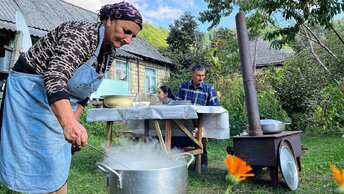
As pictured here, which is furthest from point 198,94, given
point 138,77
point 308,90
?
point 138,77

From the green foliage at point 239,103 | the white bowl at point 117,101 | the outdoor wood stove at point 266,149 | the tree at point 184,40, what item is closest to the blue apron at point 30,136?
the outdoor wood stove at point 266,149

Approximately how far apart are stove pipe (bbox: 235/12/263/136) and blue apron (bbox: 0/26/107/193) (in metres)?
2.56

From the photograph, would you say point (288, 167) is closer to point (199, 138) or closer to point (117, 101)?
point (199, 138)

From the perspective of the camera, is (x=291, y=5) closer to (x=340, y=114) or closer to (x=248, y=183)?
(x=248, y=183)

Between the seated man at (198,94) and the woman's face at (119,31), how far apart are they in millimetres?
3311

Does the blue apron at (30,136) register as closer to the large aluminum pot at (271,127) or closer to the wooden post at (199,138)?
the large aluminum pot at (271,127)

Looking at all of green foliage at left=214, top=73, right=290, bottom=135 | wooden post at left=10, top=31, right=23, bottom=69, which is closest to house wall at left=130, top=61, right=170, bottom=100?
green foliage at left=214, top=73, right=290, bottom=135

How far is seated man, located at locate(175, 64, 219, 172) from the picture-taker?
4.86 meters

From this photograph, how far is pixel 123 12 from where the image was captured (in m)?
1.54

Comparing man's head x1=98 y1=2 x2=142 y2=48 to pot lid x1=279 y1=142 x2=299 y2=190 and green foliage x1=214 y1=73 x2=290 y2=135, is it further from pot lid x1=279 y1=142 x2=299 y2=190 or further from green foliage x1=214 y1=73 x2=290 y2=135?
green foliage x1=214 y1=73 x2=290 y2=135

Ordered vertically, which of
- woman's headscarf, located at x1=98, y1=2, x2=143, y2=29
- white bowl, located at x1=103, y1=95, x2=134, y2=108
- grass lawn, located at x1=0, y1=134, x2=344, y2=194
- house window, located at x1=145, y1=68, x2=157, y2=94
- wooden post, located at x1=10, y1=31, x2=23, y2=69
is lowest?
grass lawn, located at x1=0, y1=134, x2=344, y2=194

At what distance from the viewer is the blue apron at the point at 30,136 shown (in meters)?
1.59

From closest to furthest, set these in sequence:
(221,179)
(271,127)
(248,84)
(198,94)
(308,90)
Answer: (271,127), (248,84), (221,179), (198,94), (308,90)

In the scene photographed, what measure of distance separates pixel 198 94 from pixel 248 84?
120 centimetres
